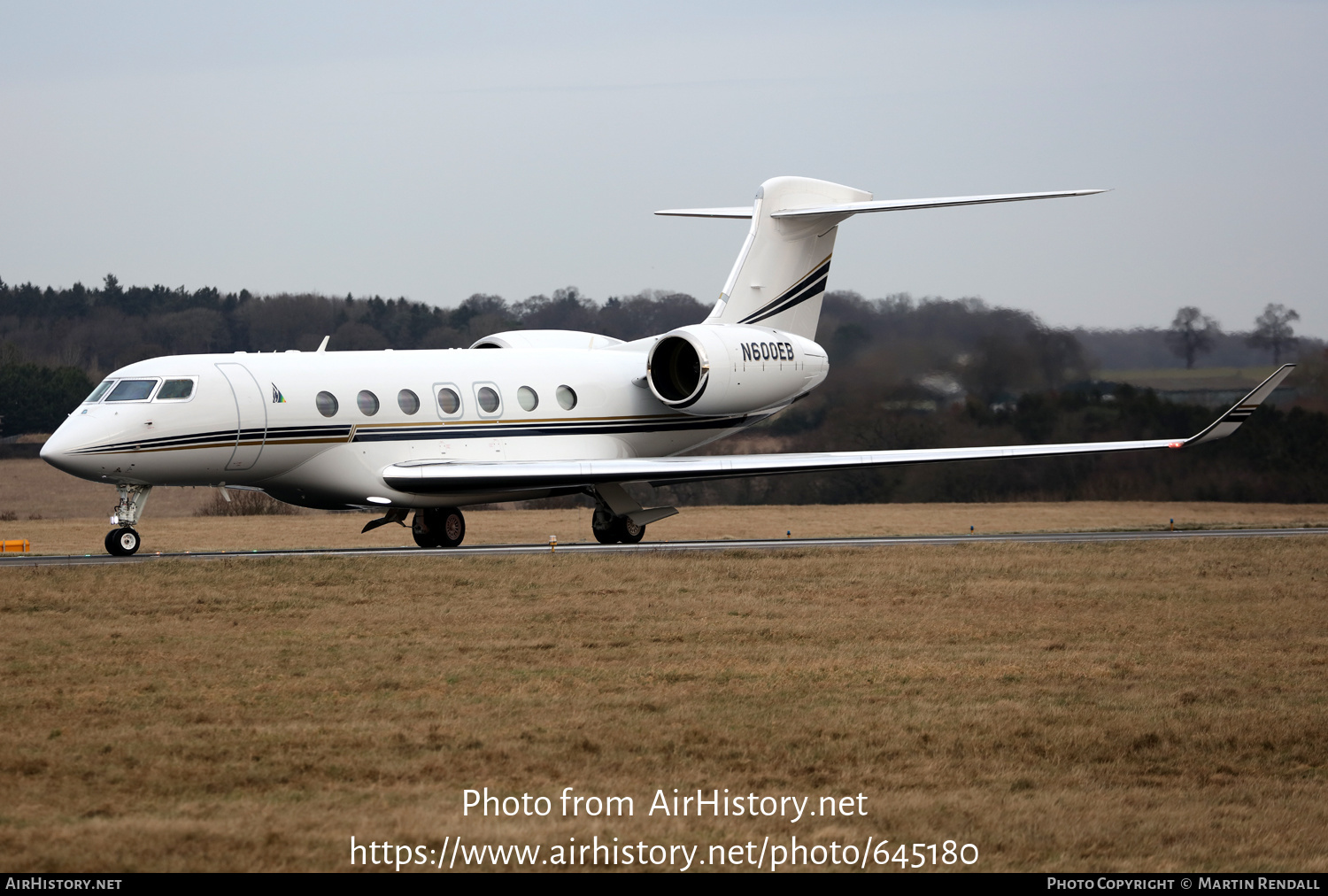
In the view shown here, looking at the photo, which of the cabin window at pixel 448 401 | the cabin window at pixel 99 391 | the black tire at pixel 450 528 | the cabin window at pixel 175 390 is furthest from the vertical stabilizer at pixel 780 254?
the cabin window at pixel 99 391

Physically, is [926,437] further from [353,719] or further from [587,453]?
[353,719]

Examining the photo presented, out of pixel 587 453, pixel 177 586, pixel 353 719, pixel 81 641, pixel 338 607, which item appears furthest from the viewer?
pixel 587 453

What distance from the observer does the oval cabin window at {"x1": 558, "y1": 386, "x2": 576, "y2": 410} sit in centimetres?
2544

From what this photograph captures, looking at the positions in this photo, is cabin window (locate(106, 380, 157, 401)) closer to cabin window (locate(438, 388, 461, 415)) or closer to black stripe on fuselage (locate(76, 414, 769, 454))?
black stripe on fuselage (locate(76, 414, 769, 454))

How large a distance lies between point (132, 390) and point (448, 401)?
493 centimetres

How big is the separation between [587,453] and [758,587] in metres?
8.37

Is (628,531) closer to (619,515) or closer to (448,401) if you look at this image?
(619,515)

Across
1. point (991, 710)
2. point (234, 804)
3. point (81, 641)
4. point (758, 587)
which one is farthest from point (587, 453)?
point (234, 804)

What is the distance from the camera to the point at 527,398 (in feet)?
81.8

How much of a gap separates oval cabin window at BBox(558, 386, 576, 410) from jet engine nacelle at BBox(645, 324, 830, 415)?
58.0 inches

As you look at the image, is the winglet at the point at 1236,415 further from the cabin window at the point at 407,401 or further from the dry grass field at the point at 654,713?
the cabin window at the point at 407,401

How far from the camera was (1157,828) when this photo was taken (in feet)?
25.6

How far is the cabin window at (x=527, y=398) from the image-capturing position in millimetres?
24828

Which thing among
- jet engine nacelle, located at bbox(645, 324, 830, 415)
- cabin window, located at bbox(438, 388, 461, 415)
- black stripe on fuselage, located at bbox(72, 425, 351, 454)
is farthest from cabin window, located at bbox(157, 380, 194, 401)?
jet engine nacelle, located at bbox(645, 324, 830, 415)
